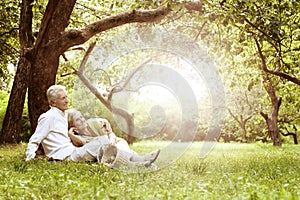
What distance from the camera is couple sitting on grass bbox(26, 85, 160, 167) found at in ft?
29.5

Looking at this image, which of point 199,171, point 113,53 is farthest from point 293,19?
point 113,53

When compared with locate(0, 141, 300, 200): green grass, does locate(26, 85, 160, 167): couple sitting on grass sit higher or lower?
higher

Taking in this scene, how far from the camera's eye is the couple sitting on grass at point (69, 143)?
9.00 m

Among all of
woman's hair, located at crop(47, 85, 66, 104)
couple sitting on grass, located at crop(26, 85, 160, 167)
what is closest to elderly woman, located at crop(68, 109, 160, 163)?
couple sitting on grass, located at crop(26, 85, 160, 167)

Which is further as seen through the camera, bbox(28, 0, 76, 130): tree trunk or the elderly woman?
bbox(28, 0, 76, 130): tree trunk

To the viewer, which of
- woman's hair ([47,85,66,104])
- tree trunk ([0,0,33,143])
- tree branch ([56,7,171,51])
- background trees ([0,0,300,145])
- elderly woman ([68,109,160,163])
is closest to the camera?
woman's hair ([47,85,66,104])

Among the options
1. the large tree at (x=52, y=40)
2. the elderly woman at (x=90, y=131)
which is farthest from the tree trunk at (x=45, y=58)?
the elderly woman at (x=90, y=131)

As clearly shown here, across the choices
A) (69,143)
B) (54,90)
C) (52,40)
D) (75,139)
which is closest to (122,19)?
(52,40)

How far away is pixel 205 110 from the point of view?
4728cm

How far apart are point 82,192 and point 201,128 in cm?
4452

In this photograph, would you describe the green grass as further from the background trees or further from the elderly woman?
the background trees

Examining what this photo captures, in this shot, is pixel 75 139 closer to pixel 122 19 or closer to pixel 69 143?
pixel 69 143

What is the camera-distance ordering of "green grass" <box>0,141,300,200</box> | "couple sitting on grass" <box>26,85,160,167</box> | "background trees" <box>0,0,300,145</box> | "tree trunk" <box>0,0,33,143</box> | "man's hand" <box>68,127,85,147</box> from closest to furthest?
"green grass" <box>0,141,300,200</box>
"couple sitting on grass" <box>26,85,160,167</box>
"man's hand" <box>68,127,85,147</box>
"background trees" <box>0,0,300,145</box>
"tree trunk" <box>0,0,33,143</box>

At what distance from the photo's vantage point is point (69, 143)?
9883 mm
